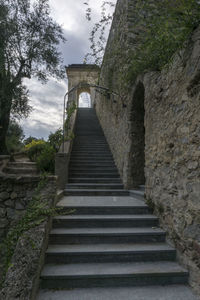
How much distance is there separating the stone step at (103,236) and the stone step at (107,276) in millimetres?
434

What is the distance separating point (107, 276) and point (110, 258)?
312 mm

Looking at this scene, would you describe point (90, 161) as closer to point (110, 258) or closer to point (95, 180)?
point (95, 180)

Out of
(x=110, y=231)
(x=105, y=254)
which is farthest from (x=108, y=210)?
(x=105, y=254)

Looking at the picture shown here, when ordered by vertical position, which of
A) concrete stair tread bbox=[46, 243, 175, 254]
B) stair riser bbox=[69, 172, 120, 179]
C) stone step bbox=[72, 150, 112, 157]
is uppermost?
stone step bbox=[72, 150, 112, 157]

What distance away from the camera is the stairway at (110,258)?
6.97 feet

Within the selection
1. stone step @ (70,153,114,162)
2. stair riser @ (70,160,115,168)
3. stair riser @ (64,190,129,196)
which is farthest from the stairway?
stone step @ (70,153,114,162)

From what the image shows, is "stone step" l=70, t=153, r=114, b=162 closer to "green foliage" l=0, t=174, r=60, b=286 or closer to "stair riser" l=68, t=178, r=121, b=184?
"stair riser" l=68, t=178, r=121, b=184

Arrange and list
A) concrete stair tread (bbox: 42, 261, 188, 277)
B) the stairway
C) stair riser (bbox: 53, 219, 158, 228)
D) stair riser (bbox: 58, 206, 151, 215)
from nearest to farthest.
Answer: the stairway, concrete stair tread (bbox: 42, 261, 188, 277), stair riser (bbox: 53, 219, 158, 228), stair riser (bbox: 58, 206, 151, 215)

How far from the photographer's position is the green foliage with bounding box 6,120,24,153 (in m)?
10.5

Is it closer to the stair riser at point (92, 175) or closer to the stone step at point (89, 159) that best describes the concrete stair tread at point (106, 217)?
the stair riser at point (92, 175)

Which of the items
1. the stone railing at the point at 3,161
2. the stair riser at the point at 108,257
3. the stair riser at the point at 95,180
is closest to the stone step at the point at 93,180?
the stair riser at the point at 95,180

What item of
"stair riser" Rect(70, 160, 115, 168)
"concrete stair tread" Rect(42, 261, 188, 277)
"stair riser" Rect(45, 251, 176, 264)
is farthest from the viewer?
"stair riser" Rect(70, 160, 115, 168)

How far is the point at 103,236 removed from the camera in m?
2.83

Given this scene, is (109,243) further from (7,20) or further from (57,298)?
(7,20)
